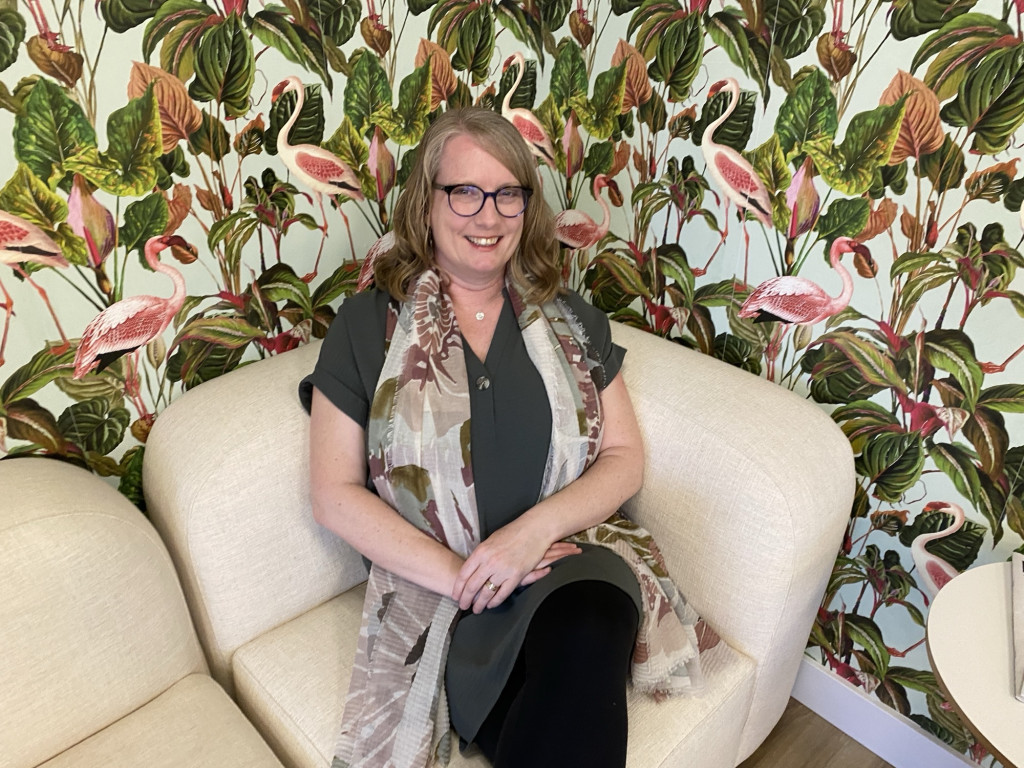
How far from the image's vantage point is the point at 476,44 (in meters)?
1.66

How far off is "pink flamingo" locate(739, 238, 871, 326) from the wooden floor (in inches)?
37.0

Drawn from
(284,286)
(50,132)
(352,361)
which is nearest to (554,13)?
(284,286)

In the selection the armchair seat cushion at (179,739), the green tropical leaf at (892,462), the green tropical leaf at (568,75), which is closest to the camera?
the armchair seat cushion at (179,739)

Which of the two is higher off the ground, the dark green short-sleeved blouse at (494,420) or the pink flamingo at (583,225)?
the pink flamingo at (583,225)

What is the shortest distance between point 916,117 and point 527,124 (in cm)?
92

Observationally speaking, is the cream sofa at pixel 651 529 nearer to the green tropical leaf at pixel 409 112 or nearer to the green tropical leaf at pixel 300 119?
the green tropical leaf at pixel 300 119

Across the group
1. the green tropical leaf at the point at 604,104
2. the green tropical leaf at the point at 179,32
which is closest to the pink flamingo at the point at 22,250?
the green tropical leaf at the point at 179,32

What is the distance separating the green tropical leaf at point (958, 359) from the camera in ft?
4.17

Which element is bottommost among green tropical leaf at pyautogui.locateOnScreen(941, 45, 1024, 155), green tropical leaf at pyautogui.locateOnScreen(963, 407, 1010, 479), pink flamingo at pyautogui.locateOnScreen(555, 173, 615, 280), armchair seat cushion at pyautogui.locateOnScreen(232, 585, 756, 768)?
armchair seat cushion at pyautogui.locateOnScreen(232, 585, 756, 768)

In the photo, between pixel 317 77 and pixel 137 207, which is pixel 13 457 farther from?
pixel 317 77

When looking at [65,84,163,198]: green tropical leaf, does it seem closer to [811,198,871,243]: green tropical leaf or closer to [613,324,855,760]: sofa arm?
[613,324,855,760]: sofa arm

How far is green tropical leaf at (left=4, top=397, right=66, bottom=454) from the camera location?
1.23 metres

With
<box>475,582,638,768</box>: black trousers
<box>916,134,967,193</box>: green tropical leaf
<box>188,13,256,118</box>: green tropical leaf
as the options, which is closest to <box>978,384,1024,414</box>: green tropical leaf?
<box>916,134,967,193</box>: green tropical leaf

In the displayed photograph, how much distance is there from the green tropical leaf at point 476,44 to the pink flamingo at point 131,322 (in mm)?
761
